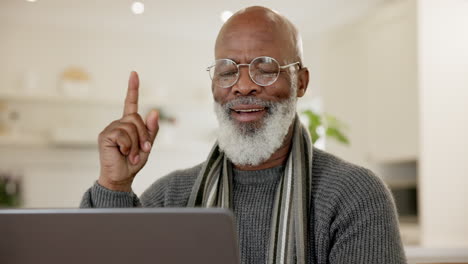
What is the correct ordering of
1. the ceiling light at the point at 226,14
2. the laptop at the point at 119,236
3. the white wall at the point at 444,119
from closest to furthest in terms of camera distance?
1. the laptop at the point at 119,236
2. the white wall at the point at 444,119
3. the ceiling light at the point at 226,14

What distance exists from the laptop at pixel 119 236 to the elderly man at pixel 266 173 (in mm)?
532

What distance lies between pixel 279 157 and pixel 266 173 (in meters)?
0.06

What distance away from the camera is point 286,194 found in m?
1.51

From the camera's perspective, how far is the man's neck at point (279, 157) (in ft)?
5.40

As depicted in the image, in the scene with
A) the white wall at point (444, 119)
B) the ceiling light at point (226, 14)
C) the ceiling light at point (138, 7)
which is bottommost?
the white wall at point (444, 119)

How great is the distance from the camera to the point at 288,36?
65.1 inches

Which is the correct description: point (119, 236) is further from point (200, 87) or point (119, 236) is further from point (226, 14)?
point (200, 87)

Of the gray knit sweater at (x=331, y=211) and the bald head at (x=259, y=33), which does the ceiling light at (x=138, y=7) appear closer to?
the bald head at (x=259, y=33)

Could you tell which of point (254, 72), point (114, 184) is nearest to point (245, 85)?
point (254, 72)

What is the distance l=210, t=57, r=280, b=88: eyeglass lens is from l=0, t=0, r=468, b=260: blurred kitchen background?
3045 millimetres

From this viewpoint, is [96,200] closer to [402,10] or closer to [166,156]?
→ [402,10]

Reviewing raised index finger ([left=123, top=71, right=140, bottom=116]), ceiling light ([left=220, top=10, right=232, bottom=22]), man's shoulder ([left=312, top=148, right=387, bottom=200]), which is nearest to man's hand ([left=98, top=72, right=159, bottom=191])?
raised index finger ([left=123, top=71, right=140, bottom=116])

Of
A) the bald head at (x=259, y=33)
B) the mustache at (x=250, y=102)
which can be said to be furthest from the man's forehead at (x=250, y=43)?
the mustache at (x=250, y=102)

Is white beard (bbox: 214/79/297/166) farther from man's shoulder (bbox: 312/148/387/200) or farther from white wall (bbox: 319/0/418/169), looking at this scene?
white wall (bbox: 319/0/418/169)
